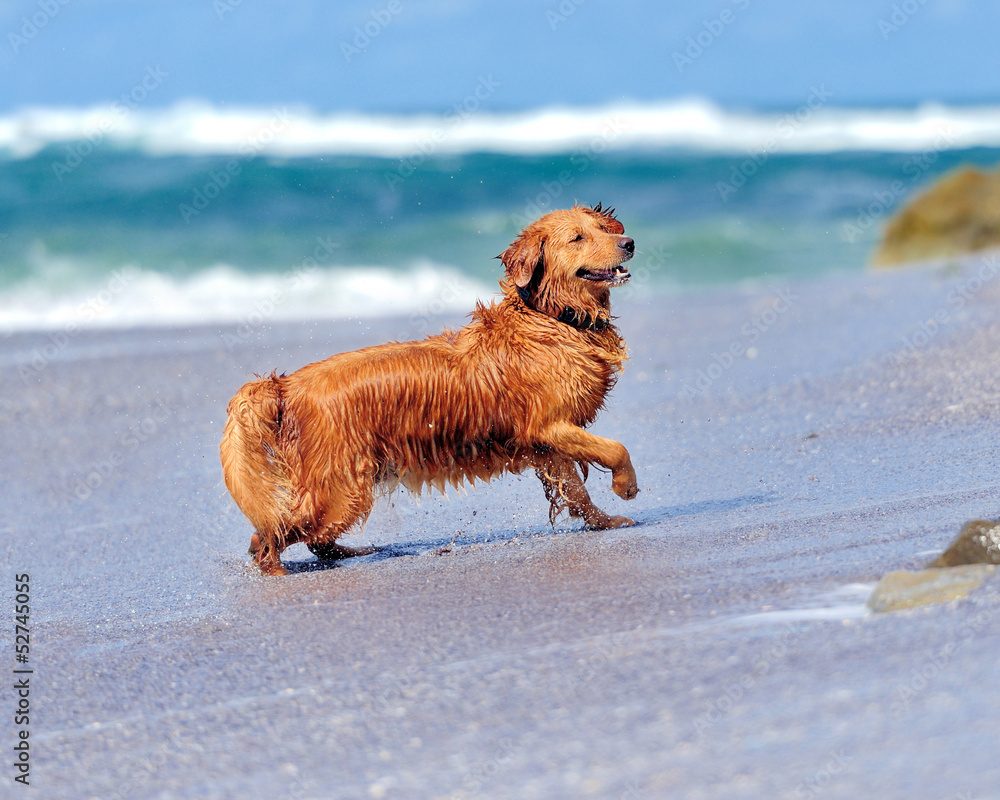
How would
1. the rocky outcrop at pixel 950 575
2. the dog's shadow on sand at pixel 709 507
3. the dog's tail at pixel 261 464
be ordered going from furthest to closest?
the dog's shadow on sand at pixel 709 507 < the dog's tail at pixel 261 464 < the rocky outcrop at pixel 950 575

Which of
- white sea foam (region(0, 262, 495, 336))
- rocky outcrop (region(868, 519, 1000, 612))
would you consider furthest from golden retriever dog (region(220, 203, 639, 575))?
white sea foam (region(0, 262, 495, 336))

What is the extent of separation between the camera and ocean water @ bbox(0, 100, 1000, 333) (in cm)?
1683

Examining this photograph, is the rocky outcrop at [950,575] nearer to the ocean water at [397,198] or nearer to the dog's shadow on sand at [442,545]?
the dog's shadow on sand at [442,545]

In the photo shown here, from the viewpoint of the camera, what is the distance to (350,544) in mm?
5633

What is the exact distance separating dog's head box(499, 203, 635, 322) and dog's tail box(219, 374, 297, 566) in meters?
1.16

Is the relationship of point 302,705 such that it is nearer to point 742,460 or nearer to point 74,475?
point 742,460

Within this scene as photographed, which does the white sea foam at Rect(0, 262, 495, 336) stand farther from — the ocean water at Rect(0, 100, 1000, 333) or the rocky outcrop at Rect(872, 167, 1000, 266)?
the rocky outcrop at Rect(872, 167, 1000, 266)

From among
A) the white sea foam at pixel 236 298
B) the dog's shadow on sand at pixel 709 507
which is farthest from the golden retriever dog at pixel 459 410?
the white sea foam at pixel 236 298

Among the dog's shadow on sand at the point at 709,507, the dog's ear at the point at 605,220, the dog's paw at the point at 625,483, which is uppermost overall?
the dog's ear at the point at 605,220

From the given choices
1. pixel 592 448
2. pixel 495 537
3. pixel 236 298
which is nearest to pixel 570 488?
pixel 592 448

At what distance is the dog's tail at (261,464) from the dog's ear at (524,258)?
1111mm

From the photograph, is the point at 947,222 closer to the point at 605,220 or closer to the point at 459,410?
the point at 605,220

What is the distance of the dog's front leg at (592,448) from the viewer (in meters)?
4.93

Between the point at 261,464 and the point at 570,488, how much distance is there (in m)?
1.29
